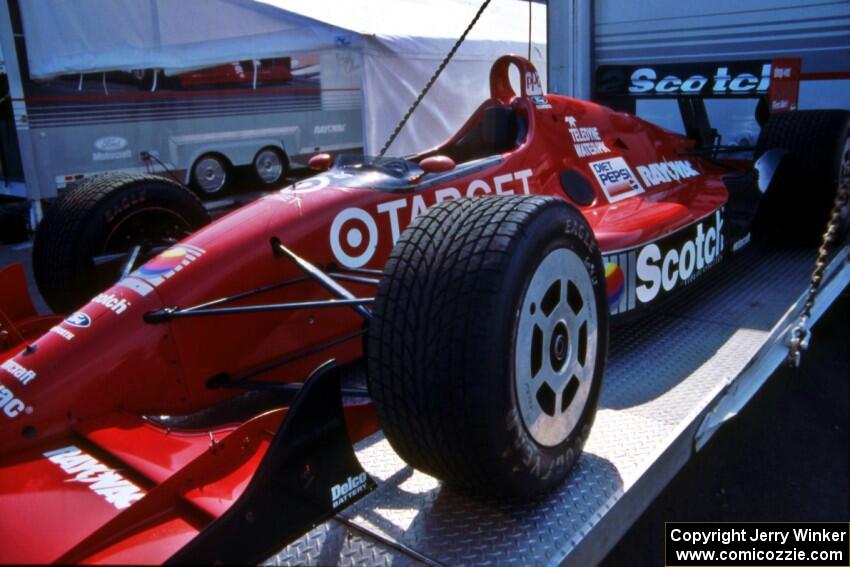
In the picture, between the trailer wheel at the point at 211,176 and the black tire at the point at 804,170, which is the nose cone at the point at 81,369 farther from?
the trailer wheel at the point at 211,176

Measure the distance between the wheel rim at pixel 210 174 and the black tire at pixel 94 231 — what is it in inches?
288

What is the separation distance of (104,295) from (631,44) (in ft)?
17.1

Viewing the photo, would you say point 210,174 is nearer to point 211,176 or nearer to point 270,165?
point 211,176

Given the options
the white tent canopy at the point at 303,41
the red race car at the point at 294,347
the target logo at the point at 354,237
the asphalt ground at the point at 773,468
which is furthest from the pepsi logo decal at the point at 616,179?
the white tent canopy at the point at 303,41

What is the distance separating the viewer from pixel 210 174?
423 inches

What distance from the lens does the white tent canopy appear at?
9.09 meters

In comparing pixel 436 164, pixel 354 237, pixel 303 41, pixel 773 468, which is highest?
pixel 303 41

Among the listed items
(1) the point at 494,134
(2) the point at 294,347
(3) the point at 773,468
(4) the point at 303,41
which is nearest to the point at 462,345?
(2) the point at 294,347

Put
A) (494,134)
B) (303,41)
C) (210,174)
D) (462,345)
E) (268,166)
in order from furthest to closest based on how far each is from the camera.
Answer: (268,166) → (303,41) → (210,174) → (494,134) → (462,345)

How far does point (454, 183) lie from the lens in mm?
3307

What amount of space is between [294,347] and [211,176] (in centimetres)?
852

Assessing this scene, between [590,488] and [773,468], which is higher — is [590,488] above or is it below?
above

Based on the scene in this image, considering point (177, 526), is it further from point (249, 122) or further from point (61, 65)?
point (249, 122)

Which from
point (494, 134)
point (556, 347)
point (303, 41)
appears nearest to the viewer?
point (556, 347)
